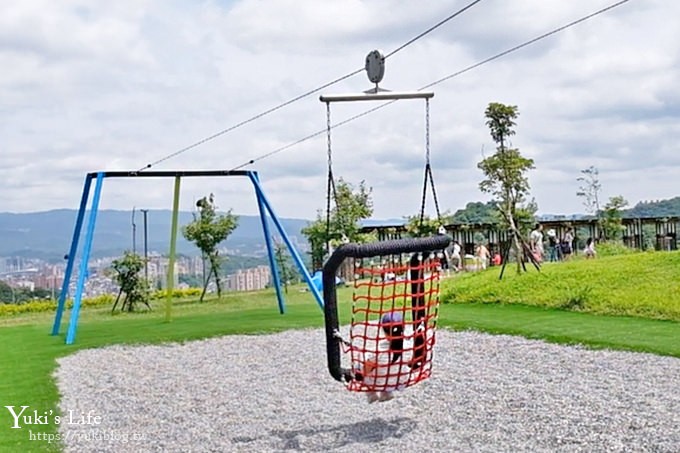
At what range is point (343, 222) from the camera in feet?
54.6

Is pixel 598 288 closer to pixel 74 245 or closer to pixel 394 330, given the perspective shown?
pixel 74 245

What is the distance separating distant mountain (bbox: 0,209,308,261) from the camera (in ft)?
52.1

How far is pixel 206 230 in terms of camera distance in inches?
595

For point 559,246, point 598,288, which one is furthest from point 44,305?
point 559,246

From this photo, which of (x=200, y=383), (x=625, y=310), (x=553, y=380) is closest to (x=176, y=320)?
(x=200, y=383)

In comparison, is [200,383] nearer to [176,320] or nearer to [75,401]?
[75,401]

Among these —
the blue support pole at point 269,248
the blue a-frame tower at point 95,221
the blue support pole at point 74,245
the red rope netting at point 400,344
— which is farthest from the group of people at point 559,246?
the red rope netting at point 400,344

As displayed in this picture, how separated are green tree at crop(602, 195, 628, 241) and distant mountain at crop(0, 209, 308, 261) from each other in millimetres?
7913

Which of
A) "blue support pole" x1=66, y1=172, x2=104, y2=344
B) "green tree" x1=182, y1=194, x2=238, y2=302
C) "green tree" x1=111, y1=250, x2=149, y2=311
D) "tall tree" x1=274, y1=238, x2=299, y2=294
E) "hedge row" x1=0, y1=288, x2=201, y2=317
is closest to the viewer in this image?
"blue support pole" x1=66, y1=172, x2=104, y2=344

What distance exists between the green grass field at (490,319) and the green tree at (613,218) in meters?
7.93

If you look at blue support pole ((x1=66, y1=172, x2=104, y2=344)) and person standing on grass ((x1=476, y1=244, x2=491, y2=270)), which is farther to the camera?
person standing on grass ((x1=476, y1=244, x2=491, y2=270))

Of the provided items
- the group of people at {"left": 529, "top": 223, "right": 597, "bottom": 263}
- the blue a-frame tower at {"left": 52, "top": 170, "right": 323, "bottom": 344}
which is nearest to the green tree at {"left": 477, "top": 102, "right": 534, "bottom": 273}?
the group of people at {"left": 529, "top": 223, "right": 597, "bottom": 263}

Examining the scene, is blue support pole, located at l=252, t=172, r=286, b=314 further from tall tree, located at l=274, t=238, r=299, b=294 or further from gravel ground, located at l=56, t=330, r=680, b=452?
tall tree, located at l=274, t=238, r=299, b=294

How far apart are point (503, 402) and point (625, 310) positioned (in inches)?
189
